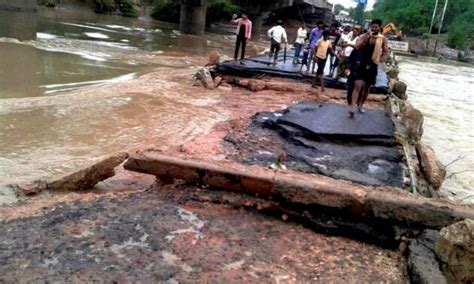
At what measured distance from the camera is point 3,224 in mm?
4160

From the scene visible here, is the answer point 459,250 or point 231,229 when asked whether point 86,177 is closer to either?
point 231,229

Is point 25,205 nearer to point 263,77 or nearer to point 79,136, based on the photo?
point 79,136

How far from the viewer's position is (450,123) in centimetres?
1459

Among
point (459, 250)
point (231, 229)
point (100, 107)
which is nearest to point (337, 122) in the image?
point (231, 229)

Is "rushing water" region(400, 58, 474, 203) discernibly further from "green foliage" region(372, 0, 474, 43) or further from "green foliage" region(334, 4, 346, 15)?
"green foliage" region(334, 4, 346, 15)

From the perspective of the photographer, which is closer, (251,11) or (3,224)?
(3,224)

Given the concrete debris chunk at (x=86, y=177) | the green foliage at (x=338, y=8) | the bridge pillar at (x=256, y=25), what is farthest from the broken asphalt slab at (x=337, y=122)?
the green foliage at (x=338, y=8)

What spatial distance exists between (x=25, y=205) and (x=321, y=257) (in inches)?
122

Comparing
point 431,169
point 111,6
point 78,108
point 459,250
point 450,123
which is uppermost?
point 111,6

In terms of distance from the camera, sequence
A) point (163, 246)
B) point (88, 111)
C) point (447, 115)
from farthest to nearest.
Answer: point (447, 115) → point (88, 111) → point (163, 246)

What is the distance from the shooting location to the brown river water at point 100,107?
7454 mm

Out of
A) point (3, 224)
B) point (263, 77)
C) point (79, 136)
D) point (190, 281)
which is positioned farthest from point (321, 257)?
point (263, 77)

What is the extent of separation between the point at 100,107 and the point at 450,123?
418 inches

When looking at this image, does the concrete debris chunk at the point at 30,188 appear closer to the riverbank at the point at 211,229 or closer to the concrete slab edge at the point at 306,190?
the riverbank at the point at 211,229
